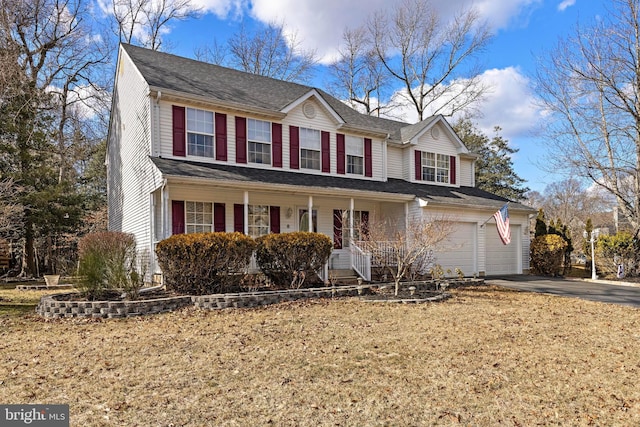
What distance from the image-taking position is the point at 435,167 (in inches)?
685

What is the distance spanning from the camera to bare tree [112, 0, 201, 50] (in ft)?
81.1

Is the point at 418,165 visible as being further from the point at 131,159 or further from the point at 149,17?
the point at 149,17

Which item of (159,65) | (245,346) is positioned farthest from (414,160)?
(245,346)

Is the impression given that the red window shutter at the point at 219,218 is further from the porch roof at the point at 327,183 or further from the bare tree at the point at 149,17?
the bare tree at the point at 149,17

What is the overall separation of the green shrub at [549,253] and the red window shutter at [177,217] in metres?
13.7

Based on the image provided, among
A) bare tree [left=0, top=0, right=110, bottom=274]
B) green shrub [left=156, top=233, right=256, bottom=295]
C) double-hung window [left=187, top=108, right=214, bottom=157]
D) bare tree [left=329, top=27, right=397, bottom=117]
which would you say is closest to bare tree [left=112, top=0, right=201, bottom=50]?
bare tree [left=0, top=0, right=110, bottom=274]

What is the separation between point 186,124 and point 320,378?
981cm

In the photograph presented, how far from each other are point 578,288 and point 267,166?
410 inches

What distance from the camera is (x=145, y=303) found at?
8.04 meters

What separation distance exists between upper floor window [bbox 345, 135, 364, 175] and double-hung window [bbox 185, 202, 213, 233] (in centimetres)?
548

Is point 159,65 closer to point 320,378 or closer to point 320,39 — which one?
point 320,378

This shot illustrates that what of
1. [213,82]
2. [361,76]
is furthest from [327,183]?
[361,76]

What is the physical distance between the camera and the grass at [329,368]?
3.65 meters

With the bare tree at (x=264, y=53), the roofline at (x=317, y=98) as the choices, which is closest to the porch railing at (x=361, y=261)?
the roofline at (x=317, y=98)
